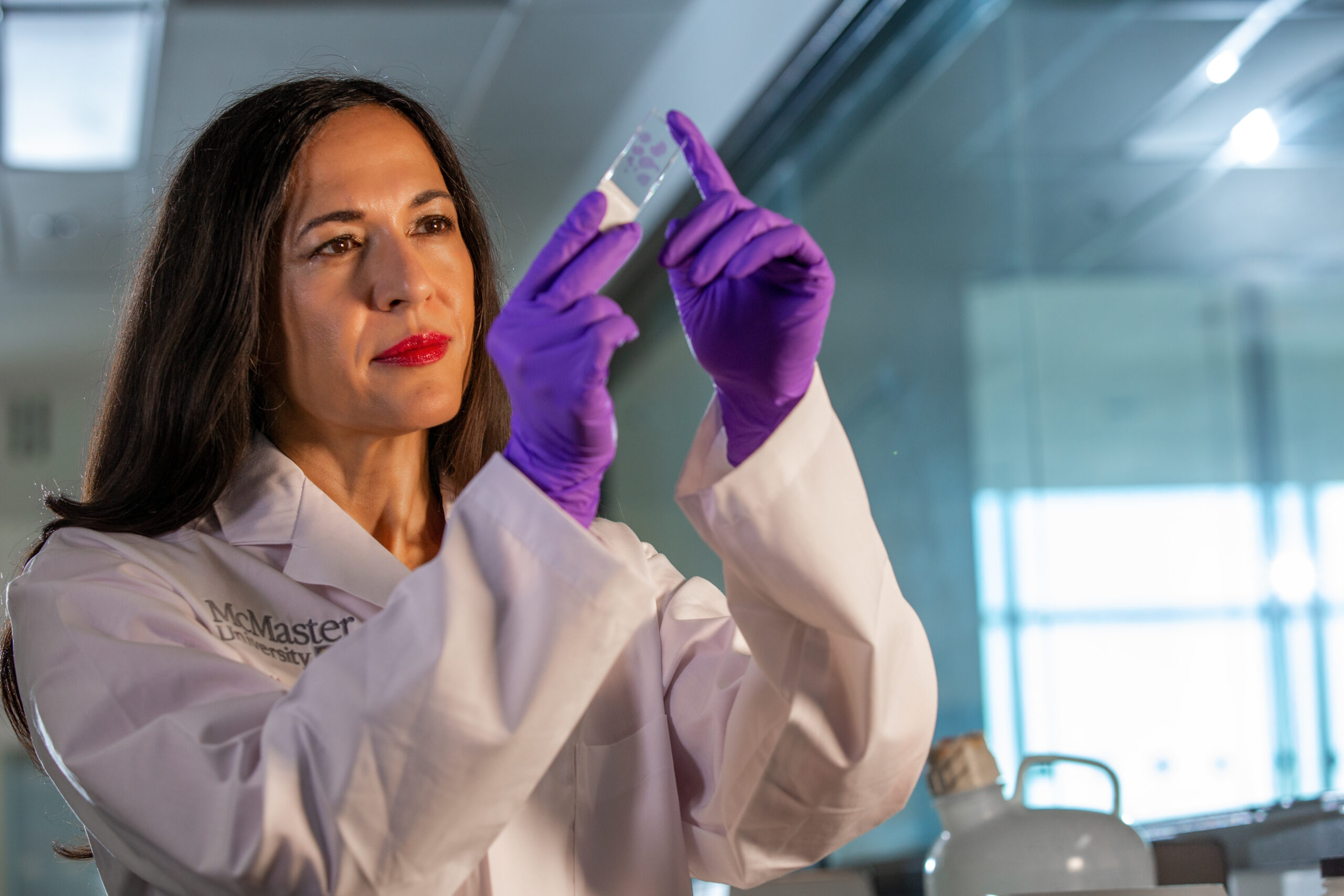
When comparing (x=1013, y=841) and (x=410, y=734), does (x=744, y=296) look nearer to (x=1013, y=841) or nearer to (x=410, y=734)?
(x=410, y=734)

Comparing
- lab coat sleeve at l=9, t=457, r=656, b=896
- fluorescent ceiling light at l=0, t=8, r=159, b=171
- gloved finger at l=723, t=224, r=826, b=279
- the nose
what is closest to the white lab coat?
lab coat sleeve at l=9, t=457, r=656, b=896

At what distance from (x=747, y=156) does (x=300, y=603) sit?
2.74 meters

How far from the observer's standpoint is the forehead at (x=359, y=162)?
122cm

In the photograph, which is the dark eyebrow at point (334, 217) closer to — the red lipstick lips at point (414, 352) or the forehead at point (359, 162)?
the forehead at point (359, 162)

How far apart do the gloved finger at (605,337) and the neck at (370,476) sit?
0.51 metres

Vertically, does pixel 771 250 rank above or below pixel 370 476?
above

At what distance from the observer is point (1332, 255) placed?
2.27 m

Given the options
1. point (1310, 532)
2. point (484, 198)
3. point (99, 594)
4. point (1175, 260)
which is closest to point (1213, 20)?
point (1175, 260)

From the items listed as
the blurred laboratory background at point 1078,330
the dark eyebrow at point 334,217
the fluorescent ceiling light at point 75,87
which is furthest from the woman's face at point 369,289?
the fluorescent ceiling light at point 75,87

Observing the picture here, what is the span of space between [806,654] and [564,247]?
1.12 ft

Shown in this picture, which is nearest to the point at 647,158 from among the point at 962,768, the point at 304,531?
the point at 304,531

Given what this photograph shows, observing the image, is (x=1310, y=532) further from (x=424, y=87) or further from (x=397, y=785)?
(x=424, y=87)

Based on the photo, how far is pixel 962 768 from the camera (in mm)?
1150

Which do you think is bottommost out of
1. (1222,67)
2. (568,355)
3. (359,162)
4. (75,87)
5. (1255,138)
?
(568,355)
